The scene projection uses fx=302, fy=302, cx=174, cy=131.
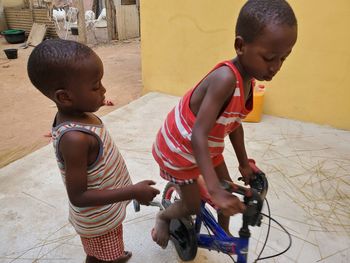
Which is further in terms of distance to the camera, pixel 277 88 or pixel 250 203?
pixel 277 88

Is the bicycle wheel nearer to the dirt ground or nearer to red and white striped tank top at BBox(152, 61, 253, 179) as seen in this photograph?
red and white striped tank top at BBox(152, 61, 253, 179)

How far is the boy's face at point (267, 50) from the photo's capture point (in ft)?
3.54

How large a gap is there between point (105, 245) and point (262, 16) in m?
1.19

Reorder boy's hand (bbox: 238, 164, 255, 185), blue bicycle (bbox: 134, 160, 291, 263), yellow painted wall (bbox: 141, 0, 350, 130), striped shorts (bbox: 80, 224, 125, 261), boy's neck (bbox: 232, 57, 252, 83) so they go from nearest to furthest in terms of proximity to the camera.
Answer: blue bicycle (bbox: 134, 160, 291, 263), boy's neck (bbox: 232, 57, 252, 83), striped shorts (bbox: 80, 224, 125, 261), boy's hand (bbox: 238, 164, 255, 185), yellow painted wall (bbox: 141, 0, 350, 130)

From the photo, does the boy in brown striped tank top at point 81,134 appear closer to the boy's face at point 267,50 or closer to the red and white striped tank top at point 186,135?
the red and white striped tank top at point 186,135

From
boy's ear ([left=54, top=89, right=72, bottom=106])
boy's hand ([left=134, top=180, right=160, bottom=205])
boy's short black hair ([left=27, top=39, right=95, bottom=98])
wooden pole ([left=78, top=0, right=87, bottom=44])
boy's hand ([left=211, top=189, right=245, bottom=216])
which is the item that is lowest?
wooden pole ([left=78, top=0, right=87, bottom=44])

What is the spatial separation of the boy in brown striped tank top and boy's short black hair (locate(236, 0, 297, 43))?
0.57m

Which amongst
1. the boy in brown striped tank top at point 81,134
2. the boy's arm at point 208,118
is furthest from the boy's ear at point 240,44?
the boy in brown striped tank top at point 81,134

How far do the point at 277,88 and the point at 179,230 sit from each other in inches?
99.7

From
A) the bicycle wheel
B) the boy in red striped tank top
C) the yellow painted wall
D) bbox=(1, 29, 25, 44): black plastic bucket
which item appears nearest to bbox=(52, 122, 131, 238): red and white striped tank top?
the boy in red striped tank top

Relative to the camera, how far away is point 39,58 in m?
1.04

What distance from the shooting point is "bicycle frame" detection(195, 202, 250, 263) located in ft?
4.39

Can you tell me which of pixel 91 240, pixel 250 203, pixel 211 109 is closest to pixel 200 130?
pixel 211 109

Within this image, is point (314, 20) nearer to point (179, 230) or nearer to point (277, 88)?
point (277, 88)
